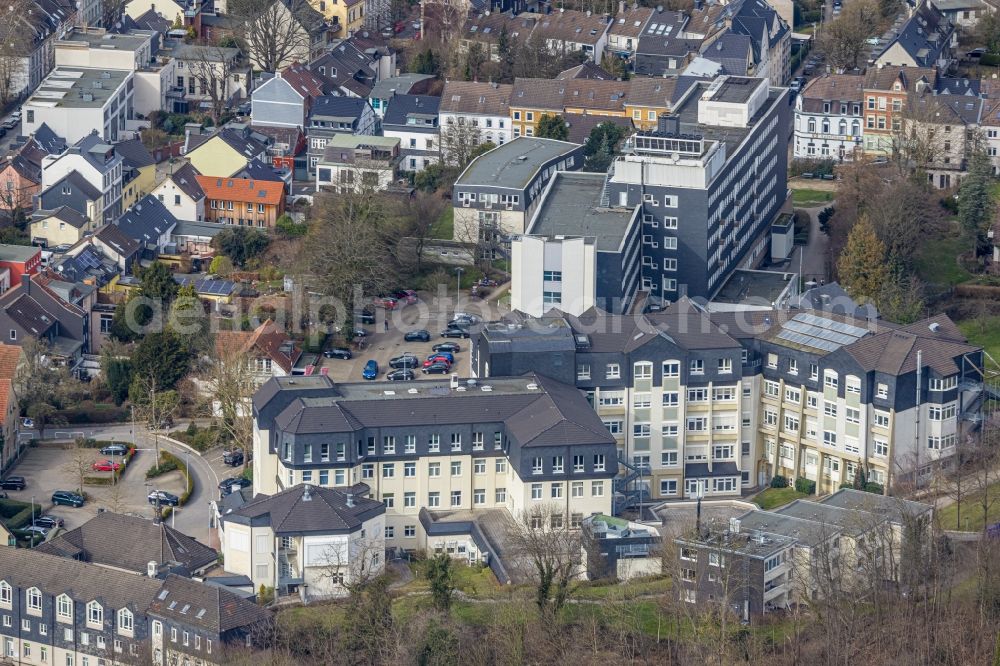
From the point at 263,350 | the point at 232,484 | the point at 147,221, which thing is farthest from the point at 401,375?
the point at 147,221

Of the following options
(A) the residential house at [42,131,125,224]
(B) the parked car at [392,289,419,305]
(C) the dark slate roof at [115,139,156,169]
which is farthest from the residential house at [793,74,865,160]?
(A) the residential house at [42,131,125,224]

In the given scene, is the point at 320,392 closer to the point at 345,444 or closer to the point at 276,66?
the point at 345,444

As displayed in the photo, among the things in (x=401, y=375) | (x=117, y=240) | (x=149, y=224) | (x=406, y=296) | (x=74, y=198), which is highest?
(x=74, y=198)

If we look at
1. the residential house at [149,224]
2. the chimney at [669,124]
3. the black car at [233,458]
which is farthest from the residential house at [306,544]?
the residential house at [149,224]

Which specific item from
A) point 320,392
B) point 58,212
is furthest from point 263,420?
point 58,212

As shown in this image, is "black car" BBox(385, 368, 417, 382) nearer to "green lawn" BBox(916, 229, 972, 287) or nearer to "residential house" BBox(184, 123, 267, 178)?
"green lawn" BBox(916, 229, 972, 287)

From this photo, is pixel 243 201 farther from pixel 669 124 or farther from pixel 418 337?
pixel 669 124
